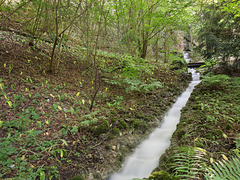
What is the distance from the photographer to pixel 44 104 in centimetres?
374

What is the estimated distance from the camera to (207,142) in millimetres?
3070

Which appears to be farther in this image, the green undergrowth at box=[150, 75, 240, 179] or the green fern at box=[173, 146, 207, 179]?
the green undergrowth at box=[150, 75, 240, 179]

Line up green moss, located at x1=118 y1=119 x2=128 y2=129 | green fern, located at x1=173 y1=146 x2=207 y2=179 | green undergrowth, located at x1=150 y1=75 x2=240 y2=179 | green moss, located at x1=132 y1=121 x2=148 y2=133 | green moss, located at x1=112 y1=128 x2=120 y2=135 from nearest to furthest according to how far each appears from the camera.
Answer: green fern, located at x1=173 y1=146 x2=207 y2=179
green undergrowth, located at x1=150 y1=75 x2=240 y2=179
green moss, located at x1=112 y1=128 x2=120 y2=135
green moss, located at x1=118 y1=119 x2=128 y2=129
green moss, located at x1=132 y1=121 x2=148 y2=133

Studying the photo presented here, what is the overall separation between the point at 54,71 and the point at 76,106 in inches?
77.2

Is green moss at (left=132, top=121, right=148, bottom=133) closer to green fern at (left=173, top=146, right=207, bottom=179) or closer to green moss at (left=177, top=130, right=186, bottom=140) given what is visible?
green moss at (left=177, top=130, right=186, bottom=140)

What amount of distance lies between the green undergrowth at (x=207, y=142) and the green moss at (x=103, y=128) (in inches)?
56.8

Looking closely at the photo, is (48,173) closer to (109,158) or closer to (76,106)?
(109,158)

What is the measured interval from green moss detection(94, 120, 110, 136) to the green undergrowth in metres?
1.44

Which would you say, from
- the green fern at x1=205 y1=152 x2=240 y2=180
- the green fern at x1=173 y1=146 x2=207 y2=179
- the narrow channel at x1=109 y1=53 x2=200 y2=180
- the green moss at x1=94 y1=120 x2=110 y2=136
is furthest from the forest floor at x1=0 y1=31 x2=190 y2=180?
the green fern at x1=205 y1=152 x2=240 y2=180

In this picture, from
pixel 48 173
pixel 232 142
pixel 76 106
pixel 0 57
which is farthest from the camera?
pixel 0 57

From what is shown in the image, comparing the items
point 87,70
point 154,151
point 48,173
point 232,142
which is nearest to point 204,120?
point 232,142

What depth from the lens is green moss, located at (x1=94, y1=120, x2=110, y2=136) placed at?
344 cm

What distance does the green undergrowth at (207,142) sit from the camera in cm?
220

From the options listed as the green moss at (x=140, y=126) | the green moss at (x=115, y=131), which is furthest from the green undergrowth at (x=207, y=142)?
the green moss at (x=115, y=131)
